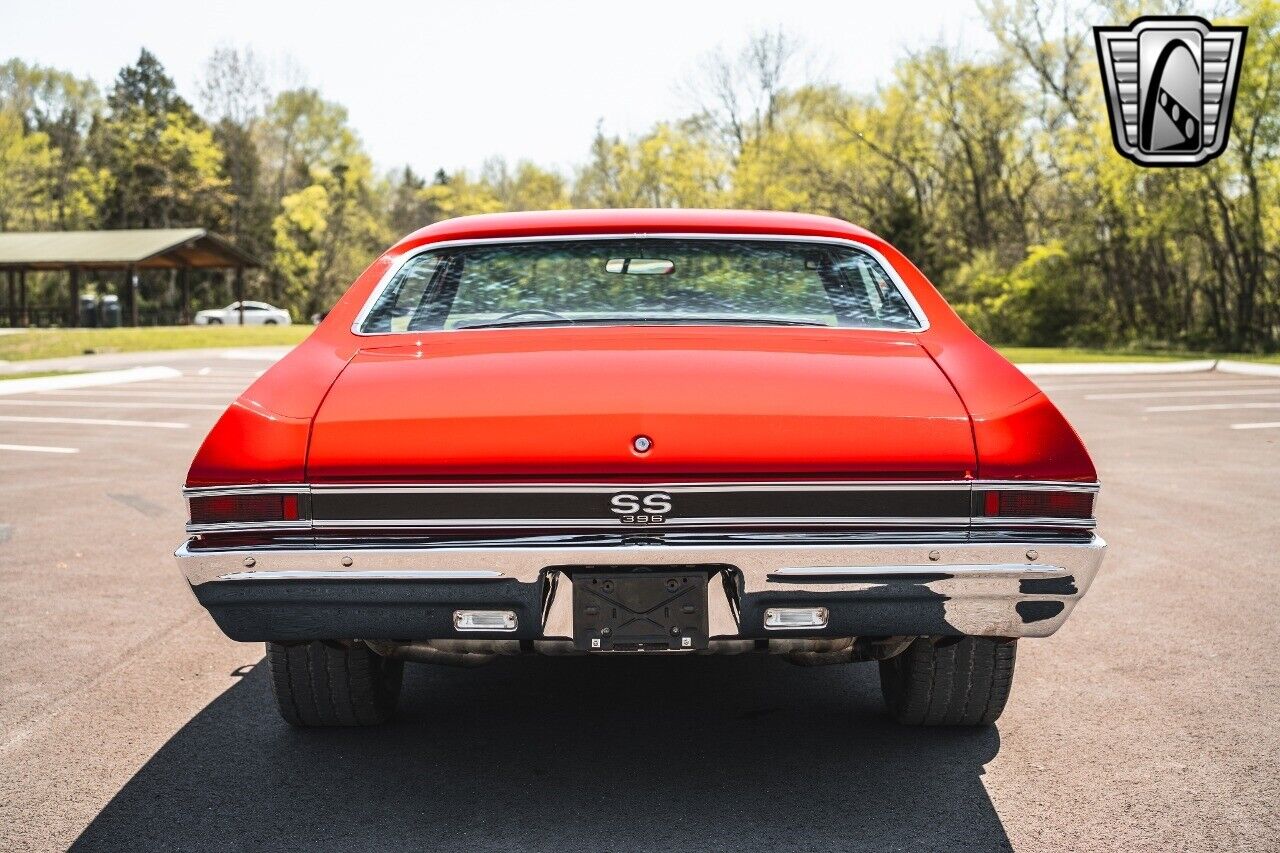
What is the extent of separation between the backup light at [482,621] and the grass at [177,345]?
1077 inches

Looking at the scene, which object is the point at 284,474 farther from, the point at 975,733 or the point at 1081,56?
the point at 1081,56

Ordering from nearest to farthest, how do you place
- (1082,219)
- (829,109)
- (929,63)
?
(1082,219)
(929,63)
(829,109)

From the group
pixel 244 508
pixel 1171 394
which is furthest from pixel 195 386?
pixel 244 508

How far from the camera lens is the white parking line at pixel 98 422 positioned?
14719 mm

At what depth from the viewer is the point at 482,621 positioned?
309 cm

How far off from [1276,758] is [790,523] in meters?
1.83

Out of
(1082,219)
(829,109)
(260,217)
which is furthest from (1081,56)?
(260,217)

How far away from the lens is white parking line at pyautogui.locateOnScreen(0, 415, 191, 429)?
1472 cm

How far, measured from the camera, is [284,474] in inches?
120

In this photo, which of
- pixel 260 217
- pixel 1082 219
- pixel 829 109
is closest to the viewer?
pixel 1082 219

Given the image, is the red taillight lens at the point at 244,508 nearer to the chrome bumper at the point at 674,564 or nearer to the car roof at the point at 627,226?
the chrome bumper at the point at 674,564

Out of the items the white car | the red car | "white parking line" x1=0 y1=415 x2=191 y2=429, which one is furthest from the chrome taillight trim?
the white car

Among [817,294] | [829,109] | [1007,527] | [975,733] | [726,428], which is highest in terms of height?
[829,109]

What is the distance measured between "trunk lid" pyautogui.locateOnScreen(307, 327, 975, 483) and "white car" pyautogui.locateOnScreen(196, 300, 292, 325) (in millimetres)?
58969
